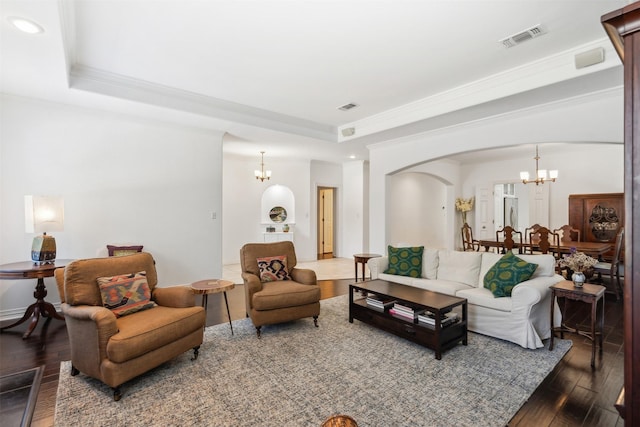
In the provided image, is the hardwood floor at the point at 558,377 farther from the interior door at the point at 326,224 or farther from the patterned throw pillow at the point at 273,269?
the interior door at the point at 326,224

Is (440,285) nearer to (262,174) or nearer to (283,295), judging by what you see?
(283,295)

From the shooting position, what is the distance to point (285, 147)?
651 cm

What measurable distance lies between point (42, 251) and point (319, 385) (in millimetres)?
3411

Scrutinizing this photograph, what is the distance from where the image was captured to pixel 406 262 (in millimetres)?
4215

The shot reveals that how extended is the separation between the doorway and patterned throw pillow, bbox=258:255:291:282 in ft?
17.7

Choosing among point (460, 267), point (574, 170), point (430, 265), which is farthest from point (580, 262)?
point (574, 170)

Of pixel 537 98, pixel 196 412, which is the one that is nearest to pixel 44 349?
pixel 196 412

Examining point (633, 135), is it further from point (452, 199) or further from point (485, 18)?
point (452, 199)

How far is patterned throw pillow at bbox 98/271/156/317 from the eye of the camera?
2.56 meters

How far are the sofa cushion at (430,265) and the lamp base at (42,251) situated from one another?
Result: 15.0 ft

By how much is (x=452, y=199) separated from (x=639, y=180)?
8.96 m

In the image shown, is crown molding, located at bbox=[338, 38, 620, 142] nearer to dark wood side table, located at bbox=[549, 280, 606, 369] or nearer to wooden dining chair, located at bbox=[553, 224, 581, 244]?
dark wood side table, located at bbox=[549, 280, 606, 369]

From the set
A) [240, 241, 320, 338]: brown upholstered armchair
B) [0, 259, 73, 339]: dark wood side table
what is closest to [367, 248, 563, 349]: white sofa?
[240, 241, 320, 338]: brown upholstered armchair

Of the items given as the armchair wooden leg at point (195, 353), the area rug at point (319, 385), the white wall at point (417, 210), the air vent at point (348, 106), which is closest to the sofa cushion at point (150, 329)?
the armchair wooden leg at point (195, 353)
